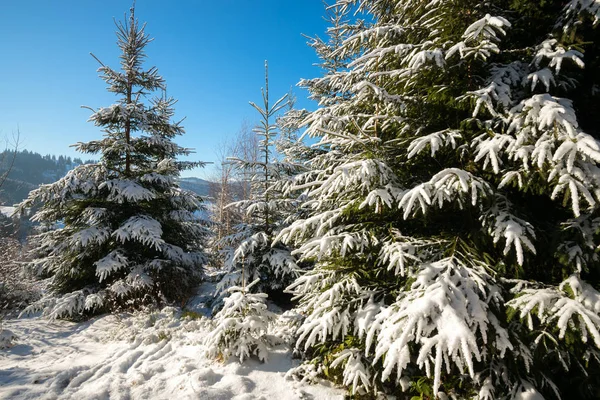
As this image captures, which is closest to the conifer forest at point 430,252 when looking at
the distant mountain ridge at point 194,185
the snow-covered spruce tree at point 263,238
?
the snow-covered spruce tree at point 263,238

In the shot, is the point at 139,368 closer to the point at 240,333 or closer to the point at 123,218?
the point at 240,333

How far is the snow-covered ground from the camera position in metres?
3.57

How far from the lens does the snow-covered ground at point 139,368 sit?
3.57m

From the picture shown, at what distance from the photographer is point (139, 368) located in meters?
4.22

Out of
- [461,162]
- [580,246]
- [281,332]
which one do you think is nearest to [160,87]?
[281,332]

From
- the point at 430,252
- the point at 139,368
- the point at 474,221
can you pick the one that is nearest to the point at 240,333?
the point at 139,368

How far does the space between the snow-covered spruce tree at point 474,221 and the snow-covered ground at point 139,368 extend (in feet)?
2.30

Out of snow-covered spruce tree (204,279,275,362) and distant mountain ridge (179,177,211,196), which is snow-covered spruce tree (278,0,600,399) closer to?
snow-covered spruce tree (204,279,275,362)

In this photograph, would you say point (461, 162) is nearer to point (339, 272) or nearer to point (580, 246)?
point (580, 246)

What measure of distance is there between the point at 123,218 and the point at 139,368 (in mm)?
4764

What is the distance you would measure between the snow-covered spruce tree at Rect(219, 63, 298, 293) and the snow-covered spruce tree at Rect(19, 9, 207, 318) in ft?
5.69

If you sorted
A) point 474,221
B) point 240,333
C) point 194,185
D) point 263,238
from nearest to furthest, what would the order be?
1. point 474,221
2. point 240,333
3. point 263,238
4. point 194,185

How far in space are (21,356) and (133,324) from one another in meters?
1.82

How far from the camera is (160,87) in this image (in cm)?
869
